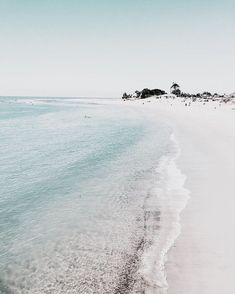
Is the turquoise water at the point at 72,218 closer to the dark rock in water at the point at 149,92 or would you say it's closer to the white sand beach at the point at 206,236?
the white sand beach at the point at 206,236

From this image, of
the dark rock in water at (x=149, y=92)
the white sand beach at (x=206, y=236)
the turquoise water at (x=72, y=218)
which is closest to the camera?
the white sand beach at (x=206, y=236)

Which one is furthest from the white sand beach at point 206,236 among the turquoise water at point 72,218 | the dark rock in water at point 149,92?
the dark rock in water at point 149,92

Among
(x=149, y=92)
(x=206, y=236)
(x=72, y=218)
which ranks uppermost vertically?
(x=206, y=236)

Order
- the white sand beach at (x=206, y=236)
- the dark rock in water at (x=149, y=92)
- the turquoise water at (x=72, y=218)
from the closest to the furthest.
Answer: the white sand beach at (x=206, y=236) < the turquoise water at (x=72, y=218) < the dark rock in water at (x=149, y=92)

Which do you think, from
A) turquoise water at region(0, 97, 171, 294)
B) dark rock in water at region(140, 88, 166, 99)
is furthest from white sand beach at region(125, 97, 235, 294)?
dark rock in water at region(140, 88, 166, 99)

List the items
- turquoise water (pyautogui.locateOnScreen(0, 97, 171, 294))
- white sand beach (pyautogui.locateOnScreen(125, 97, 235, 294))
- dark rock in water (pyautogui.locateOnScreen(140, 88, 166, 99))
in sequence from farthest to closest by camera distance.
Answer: dark rock in water (pyautogui.locateOnScreen(140, 88, 166, 99)) → turquoise water (pyautogui.locateOnScreen(0, 97, 171, 294)) → white sand beach (pyautogui.locateOnScreen(125, 97, 235, 294))

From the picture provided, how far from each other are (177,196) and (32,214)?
5.87 m

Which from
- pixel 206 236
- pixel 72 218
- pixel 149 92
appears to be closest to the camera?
pixel 206 236

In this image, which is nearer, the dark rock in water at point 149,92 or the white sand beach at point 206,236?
the white sand beach at point 206,236

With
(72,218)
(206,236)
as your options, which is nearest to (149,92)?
(72,218)

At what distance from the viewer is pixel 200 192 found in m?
15.7

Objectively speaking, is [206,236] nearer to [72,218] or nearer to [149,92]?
[72,218]

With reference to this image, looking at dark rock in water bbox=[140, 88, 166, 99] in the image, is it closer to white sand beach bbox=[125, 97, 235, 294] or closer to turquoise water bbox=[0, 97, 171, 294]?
turquoise water bbox=[0, 97, 171, 294]

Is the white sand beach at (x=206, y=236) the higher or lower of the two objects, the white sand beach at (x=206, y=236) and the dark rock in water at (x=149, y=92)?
the higher
